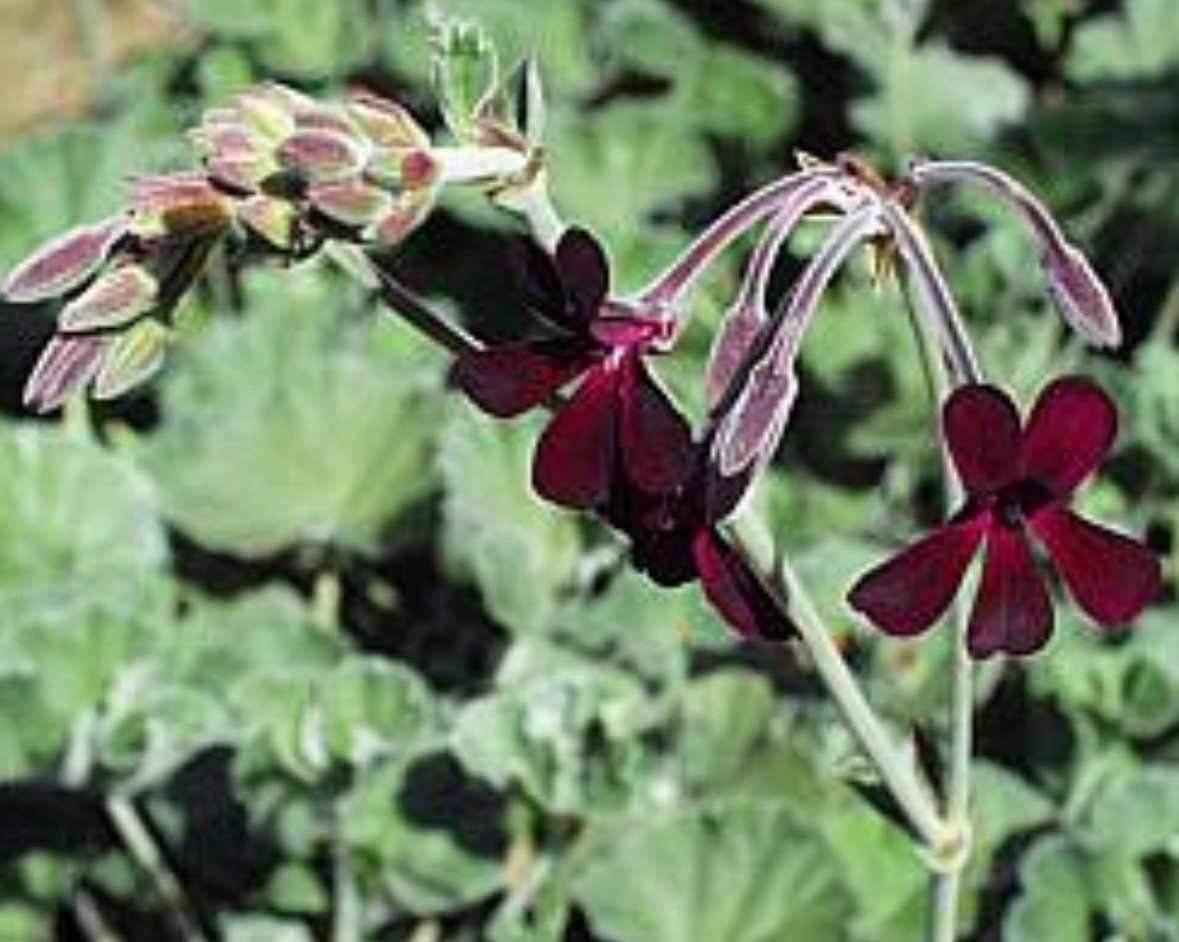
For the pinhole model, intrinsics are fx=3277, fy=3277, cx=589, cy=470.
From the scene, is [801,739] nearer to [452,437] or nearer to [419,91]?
[452,437]

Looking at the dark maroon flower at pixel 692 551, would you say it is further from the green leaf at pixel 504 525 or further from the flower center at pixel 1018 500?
the green leaf at pixel 504 525

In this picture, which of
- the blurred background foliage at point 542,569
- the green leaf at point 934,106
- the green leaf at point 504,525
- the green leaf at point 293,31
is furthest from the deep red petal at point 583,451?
the green leaf at point 293,31

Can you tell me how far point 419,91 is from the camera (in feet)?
11.1

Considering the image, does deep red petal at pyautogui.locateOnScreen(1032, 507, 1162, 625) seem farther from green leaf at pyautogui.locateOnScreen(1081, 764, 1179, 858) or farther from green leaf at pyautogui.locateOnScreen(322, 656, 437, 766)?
green leaf at pyautogui.locateOnScreen(322, 656, 437, 766)

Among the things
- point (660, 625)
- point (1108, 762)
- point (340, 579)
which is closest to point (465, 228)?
point (340, 579)

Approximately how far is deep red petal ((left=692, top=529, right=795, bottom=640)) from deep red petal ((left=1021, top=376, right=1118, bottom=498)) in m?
0.15

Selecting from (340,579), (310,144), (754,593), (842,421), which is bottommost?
(340,579)

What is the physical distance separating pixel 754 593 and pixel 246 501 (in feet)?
4.55

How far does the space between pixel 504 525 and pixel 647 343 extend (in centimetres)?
127

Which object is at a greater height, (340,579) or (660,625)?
(660,625)

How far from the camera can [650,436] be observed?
4.42 ft

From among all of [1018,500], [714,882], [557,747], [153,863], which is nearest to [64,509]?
[153,863]

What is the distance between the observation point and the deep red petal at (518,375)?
1370 millimetres

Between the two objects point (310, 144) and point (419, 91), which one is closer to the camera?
point (310, 144)
